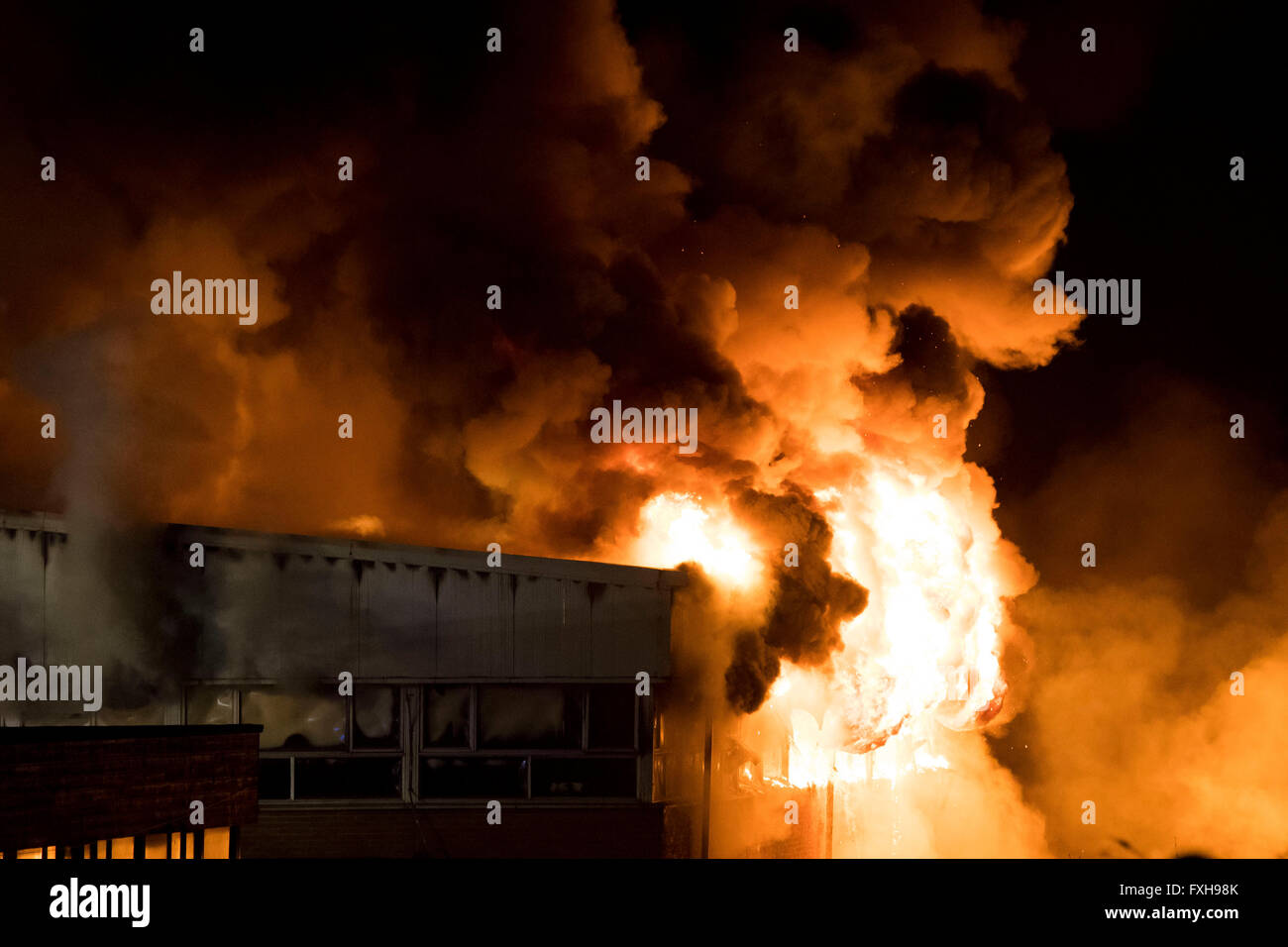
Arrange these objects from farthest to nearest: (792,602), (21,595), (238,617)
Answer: (792,602) < (238,617) < (21,595)

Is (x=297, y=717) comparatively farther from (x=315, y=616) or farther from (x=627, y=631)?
(x=627, y=631)

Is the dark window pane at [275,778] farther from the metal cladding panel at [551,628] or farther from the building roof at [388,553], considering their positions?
the metal cladding panel at [551,628]

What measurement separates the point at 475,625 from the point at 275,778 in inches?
154

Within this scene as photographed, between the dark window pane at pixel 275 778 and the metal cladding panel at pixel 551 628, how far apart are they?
3.94m

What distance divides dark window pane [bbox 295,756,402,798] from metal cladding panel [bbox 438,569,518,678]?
1.79 meters

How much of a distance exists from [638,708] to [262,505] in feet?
41.3

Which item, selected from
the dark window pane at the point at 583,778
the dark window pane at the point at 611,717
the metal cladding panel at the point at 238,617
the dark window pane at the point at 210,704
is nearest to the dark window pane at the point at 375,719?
the metal cladding panel at the point at 238,617

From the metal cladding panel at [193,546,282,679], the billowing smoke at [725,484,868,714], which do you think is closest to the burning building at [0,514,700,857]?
the metal cladding panel at [193,546,282,679]

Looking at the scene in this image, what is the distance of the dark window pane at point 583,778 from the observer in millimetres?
19234

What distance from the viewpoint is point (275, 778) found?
18.8 metres

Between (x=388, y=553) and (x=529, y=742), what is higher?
(x=388, y=553)

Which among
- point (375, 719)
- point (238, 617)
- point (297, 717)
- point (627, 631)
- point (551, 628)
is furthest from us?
point (627, 631)

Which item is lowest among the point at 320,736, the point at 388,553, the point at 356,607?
the point at 320,736

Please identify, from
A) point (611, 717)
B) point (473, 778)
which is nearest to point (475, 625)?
point (473, 778)
